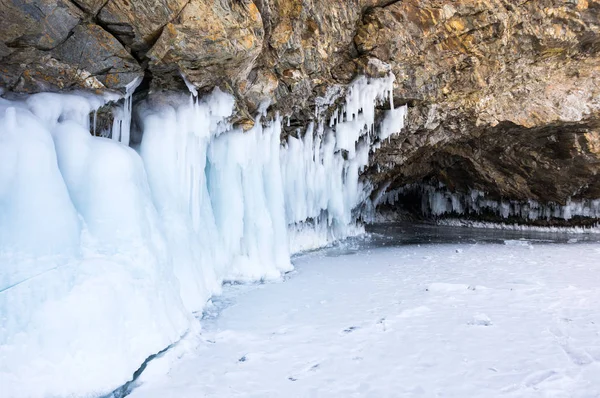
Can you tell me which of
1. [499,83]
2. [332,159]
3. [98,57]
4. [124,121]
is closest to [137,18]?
[98,57]

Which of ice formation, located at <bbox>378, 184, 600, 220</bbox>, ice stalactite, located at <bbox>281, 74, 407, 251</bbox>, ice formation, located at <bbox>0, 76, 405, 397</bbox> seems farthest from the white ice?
ice formation, located at <bbox>0, 76, 405, 397</bbox>

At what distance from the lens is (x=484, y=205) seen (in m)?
18.5

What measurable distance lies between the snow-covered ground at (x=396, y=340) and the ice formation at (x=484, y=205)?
A: 11.7 m

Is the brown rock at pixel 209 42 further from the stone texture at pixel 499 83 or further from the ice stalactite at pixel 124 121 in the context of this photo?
the stone texture at pixel 499 83

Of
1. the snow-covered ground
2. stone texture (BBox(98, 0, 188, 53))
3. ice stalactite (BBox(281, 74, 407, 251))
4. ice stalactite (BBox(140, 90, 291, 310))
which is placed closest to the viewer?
the snow-covered ground

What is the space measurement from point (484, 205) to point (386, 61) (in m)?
12.5

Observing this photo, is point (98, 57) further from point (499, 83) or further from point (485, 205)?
point (485, 205)

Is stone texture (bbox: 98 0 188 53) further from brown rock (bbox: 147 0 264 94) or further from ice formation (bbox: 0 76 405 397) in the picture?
ice formation (bbox: 0 76 405 397)

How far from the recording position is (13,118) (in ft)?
11.5

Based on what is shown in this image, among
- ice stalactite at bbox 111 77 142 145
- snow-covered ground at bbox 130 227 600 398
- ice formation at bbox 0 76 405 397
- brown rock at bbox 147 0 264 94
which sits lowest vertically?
snow-covered ground at bbox 130 227 600 398

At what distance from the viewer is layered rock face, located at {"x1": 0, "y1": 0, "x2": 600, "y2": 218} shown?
4.39m

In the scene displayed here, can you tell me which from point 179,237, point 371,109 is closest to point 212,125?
point 179,237

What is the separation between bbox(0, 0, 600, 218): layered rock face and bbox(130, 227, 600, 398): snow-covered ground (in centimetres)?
346

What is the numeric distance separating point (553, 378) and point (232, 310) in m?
3.56
